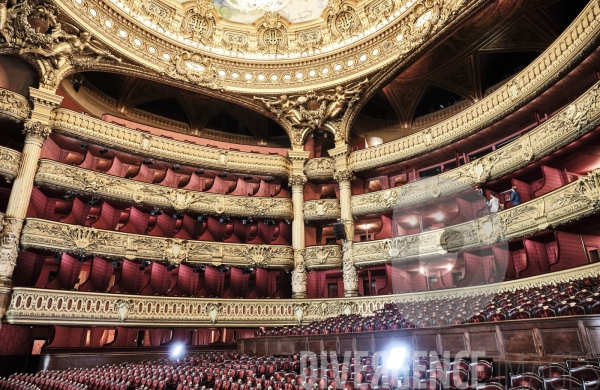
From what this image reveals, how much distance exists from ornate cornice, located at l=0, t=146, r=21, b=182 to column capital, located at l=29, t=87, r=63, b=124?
116 centimetres

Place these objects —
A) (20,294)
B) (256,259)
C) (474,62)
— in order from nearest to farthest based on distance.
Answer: (20,294)
(256,259)
(474,62)

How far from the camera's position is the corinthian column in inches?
359

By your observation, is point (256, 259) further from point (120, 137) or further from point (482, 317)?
point (482, 317)

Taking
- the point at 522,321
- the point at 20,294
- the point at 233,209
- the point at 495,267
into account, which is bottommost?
the point at 522,321

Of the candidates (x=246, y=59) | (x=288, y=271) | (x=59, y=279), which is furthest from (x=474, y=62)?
(x=59, y=279)

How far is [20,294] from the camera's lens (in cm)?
897

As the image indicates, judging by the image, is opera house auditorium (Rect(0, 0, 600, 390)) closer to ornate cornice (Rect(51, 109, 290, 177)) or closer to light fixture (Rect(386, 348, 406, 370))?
ornate cornice (Rect(51, 109, 290, 177))

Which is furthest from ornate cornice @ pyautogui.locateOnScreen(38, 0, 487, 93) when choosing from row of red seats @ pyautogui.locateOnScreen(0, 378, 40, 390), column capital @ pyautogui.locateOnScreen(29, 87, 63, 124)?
row of red seats @ pyautogui.locateOnScreen(0, 378, 40, 390)

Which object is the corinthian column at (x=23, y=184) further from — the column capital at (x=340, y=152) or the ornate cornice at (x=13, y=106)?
the column capital at (x=340, y=152)

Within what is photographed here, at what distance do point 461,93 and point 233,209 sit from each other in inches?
395

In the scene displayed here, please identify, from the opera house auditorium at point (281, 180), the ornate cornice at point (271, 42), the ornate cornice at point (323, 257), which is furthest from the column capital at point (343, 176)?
the ornate cornice at point (271, 42)

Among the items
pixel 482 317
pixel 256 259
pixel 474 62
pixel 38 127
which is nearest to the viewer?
pixel 482 317

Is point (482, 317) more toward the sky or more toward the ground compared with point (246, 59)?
more toward the ground

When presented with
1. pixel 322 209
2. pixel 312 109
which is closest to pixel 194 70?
pixel 312 109
